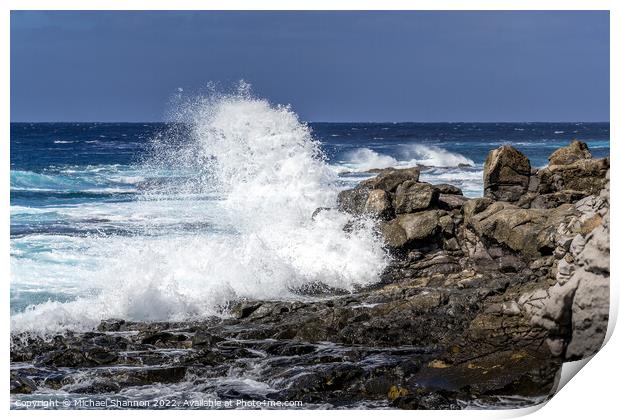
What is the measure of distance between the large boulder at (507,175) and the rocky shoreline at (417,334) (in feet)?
2.59

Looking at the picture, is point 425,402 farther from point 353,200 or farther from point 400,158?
point 400,158

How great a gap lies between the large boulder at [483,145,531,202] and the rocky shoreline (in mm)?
789

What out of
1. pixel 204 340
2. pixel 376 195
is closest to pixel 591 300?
pixel 204 340

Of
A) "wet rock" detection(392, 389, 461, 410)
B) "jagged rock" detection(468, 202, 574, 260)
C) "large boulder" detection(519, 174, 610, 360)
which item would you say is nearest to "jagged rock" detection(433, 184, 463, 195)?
"jagged rock" detection(468, 202, 574, 260)

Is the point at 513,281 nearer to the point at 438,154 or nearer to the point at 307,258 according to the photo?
the point at 307,258

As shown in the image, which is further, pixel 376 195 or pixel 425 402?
pixel 376 195

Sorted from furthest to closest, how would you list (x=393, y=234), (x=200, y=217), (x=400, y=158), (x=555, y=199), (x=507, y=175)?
(x=400, y=158)
(x=200, y=217)
(x=507, y=175)
(x=393, y=234)
(x=555, y=199)

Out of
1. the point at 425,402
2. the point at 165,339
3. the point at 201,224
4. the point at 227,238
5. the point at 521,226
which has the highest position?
the point at 521,226

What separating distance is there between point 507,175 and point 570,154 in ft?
2.92

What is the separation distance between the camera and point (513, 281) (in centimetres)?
1054

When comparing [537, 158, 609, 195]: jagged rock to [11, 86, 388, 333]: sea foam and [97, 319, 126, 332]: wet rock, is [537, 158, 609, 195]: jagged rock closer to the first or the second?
[11, 86, 388, 333]: sea foam

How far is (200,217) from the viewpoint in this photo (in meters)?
13.5

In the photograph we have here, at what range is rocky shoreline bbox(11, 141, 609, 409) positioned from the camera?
8.20 metres
